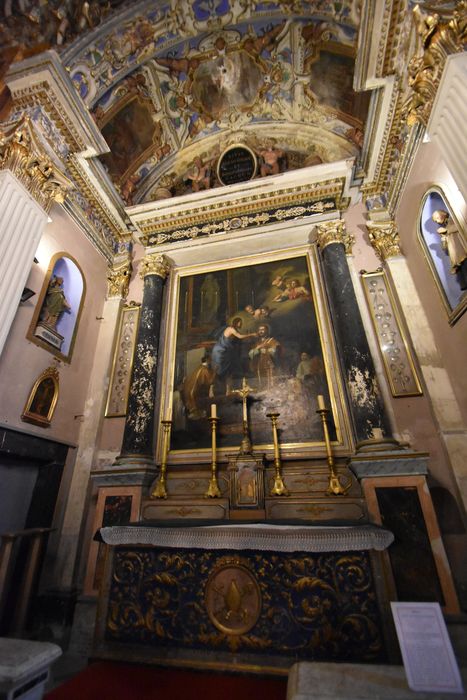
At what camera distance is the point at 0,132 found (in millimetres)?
4570

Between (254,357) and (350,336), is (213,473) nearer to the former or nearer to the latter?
(254,357)

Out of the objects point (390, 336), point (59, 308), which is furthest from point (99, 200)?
point (390, 336)

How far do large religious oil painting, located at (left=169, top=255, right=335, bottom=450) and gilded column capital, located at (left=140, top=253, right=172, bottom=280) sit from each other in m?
0.39

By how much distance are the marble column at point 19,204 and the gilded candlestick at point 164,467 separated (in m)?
2.39

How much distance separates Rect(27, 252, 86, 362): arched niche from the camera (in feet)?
16.0

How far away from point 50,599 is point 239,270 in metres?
5.66

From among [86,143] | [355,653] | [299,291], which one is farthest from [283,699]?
[86,143]

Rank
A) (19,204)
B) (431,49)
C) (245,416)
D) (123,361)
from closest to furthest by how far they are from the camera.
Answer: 1. (431,49)
2. (19,204)
3. (245,416)
4. (123,361)

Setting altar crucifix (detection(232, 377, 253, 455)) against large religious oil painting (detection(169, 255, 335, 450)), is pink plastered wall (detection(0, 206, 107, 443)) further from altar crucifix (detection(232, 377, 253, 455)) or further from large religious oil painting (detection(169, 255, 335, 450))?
altar crucifix (detection(232, 377, 253, 455))

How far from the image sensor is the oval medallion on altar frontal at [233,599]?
2.90 meters

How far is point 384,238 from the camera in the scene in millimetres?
5680

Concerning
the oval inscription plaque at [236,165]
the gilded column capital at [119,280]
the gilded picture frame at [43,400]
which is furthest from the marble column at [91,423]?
the oval inscription plaque at [236,165]

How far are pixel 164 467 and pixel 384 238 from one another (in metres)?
5.04

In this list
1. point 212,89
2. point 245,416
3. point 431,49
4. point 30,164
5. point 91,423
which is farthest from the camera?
point 212,89
